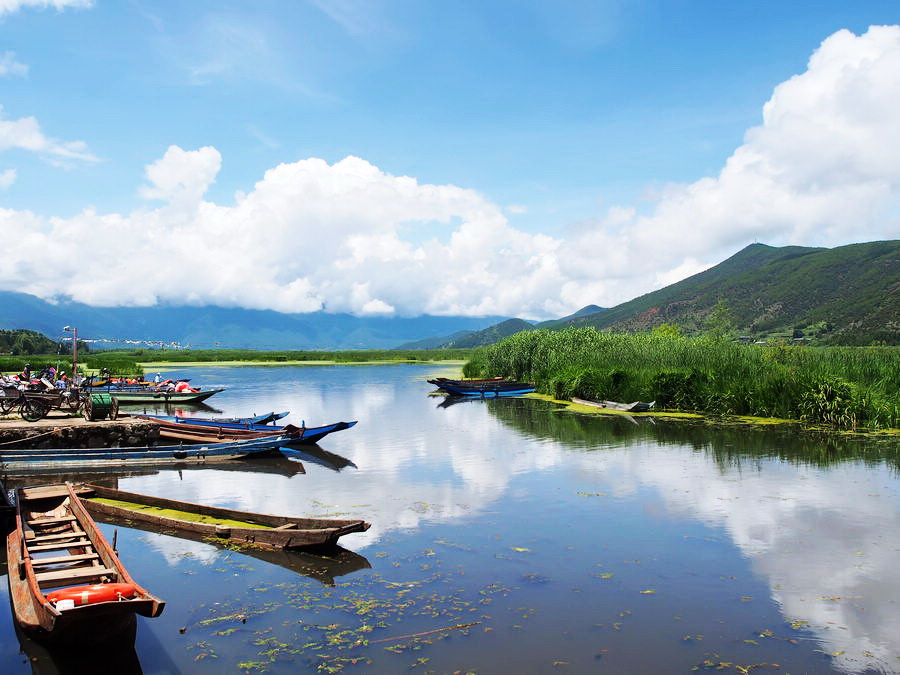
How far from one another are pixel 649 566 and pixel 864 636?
9.92ft

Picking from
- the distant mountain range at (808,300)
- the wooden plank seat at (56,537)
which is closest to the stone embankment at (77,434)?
the wooden plank seat at (56,537)

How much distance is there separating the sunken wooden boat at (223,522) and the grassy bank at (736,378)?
20368 millimetres

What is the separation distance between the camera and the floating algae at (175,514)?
1133 cm

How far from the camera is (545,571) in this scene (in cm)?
990

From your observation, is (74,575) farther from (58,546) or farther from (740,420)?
(740,420)

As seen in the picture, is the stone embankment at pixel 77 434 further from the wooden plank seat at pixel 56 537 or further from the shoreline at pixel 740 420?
the shoreline at pixel 740 420

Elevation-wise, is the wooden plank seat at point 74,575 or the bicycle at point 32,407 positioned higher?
the bicycle at point 32,407

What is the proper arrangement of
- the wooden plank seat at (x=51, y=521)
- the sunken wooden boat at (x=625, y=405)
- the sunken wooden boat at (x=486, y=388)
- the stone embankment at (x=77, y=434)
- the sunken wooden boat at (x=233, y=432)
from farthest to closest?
the sunken wooden boat at (x=486, y=388)
the sunken wooden boat at (x=625, y=405)
the sunken wooden boat at (x=233, y=432)
the stone embankment at (x=77, y=434)
the wooden plank seat at (x=51, y=521)

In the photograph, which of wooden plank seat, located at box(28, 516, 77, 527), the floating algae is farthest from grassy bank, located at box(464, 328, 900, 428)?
wooden plank seat, located at box(28, 516, 77, 527)

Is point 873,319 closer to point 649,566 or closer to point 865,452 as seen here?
point 865,452

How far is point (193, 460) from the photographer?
62.5ft

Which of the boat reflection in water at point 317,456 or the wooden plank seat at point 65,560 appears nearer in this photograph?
the wooden plank seat at point 65,560

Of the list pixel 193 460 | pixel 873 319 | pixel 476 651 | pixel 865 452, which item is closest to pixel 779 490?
pixel 865 452

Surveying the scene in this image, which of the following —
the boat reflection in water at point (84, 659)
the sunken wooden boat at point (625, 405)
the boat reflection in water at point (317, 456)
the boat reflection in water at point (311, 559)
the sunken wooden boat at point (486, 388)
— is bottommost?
the boat reflection in water at point (84, 659)
